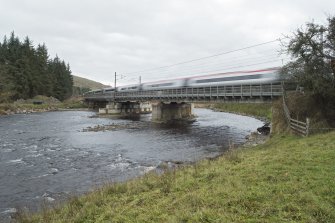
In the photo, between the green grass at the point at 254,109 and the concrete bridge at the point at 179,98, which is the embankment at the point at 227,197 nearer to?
the concrete bridge at the point at 179,98

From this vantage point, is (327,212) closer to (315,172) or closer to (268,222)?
(268,222)

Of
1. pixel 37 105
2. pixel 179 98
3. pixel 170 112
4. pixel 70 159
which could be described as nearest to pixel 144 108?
pixel 37 105

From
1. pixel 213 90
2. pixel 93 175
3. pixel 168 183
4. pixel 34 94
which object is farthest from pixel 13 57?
pixel 168 183

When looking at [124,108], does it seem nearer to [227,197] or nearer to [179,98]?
[179,98]

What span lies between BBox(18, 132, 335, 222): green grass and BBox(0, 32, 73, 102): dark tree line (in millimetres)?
85073

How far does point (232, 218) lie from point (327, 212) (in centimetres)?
242

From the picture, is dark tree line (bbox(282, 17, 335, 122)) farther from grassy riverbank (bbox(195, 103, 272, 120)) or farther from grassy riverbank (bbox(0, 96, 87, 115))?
grassy riverbank (bbox(0, 96, 87, 115))

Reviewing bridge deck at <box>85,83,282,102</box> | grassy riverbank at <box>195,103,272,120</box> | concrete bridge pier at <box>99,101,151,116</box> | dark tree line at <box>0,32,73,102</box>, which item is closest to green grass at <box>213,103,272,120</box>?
grassy riverbank at <box>195,103,272,120</box>

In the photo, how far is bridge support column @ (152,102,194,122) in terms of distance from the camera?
6906cm

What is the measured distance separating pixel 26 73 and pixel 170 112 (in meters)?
55.7

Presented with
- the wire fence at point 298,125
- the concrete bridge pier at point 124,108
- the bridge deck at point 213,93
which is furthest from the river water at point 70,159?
the concrete bridge pier at point 124,108

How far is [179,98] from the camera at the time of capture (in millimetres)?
63188

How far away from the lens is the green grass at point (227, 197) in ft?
26.9

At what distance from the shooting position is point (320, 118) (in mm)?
28797
